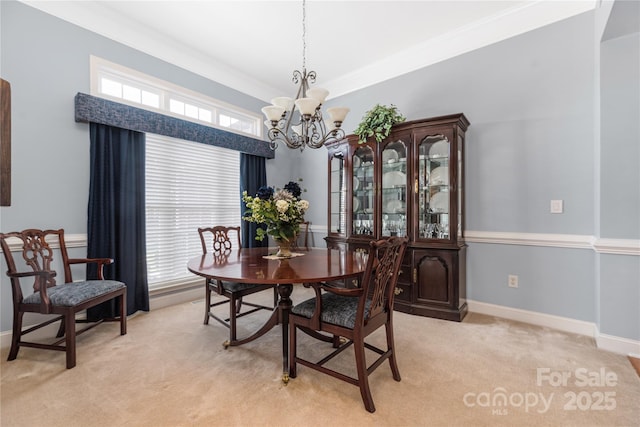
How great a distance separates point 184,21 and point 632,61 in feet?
12.9

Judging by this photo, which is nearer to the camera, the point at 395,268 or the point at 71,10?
the point at 395,268

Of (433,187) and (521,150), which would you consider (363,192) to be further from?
(521,150)

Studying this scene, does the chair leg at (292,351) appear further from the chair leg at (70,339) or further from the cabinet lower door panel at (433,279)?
the cabinet lower door panel at (433,279)

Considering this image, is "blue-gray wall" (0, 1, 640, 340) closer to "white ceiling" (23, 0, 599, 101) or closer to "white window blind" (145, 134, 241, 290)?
"white ceiling" (23, 0, 599, 101)

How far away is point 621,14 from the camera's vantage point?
6.63ft

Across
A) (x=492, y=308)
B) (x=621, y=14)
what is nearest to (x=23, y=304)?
(x=492, y=308)

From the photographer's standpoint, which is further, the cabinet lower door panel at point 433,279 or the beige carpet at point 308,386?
the cabinet lower door panel at point 433,279

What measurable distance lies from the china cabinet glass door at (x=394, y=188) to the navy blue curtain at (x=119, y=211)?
2673 mm

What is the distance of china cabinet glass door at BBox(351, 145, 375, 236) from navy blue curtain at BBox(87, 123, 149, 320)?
2.40m

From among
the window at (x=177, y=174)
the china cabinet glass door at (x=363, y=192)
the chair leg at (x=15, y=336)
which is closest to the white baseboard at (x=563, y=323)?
the china cabinet glass door at (x=363, y=192)

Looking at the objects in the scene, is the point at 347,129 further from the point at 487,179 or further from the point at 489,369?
the point at 489,369

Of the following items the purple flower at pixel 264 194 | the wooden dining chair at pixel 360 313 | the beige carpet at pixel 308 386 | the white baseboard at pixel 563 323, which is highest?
the purple flower at pixel 264 194

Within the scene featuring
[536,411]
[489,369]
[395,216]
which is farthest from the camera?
[395,216]

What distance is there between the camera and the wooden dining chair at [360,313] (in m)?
1.56
